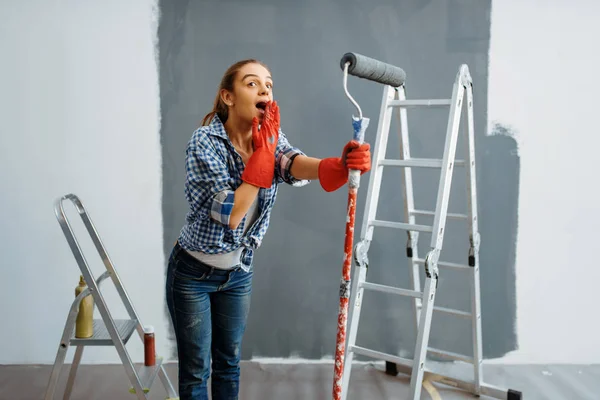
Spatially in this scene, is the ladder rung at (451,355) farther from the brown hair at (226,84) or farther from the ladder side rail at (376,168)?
the brown hair at (226,84)

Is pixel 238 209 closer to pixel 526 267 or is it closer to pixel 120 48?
pixel 120 48

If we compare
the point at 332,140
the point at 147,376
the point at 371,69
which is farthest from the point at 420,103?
the point at 147,376

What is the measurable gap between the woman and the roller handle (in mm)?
217

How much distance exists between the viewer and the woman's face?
1704 mm

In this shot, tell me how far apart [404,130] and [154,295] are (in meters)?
1.44

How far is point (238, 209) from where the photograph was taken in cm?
156

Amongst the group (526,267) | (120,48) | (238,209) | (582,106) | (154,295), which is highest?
(120,48)

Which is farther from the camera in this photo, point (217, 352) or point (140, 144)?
point (140, 144)

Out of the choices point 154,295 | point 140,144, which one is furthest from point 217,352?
point 140,144

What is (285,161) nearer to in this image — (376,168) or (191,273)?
(191,273)

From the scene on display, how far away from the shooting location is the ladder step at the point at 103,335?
2.00 m

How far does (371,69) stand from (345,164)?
28 cm

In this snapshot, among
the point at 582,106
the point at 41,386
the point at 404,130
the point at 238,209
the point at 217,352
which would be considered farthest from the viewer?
the point at 582,106

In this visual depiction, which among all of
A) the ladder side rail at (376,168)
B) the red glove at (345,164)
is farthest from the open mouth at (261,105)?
the ladder side rail at (376,168)
